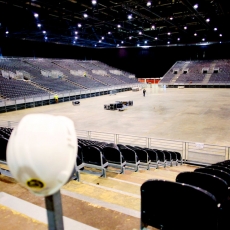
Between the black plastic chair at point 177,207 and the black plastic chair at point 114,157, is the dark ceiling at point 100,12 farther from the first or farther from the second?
the black plastic chair at point 177,207

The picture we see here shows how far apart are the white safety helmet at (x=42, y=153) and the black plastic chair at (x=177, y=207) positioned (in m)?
1.09

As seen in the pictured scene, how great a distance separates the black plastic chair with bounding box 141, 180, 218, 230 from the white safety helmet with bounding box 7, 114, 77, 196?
1095 mm

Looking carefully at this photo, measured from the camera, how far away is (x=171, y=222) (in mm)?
1885

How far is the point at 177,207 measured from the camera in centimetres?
182

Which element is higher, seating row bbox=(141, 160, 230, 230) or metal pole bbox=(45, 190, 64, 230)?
metal pole bbox=(45, 190, 64, 230)

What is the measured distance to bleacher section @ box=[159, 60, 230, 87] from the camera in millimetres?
42500

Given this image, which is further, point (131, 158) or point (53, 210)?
point (131, 158)

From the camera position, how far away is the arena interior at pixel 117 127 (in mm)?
1986

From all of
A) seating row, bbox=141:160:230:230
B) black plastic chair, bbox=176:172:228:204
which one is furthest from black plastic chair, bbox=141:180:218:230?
black plastic chair, bbox=176:172:228:204

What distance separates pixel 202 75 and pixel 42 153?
49.0 m

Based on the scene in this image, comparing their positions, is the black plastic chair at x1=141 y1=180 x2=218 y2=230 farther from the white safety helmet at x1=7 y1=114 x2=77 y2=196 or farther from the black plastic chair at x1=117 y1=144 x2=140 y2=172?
the black plastic chair at x1=117 y1=144 x2=140 y2=172

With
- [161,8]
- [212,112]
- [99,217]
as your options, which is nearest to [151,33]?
[161,8]

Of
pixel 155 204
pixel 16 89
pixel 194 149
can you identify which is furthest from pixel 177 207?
pixel 16 89

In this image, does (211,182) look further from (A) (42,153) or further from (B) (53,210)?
(A) (42,153)
